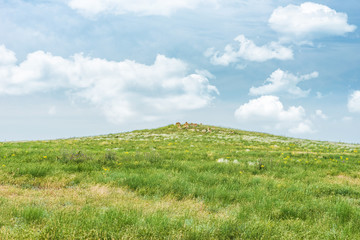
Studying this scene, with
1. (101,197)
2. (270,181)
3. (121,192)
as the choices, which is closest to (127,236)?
(101,197)

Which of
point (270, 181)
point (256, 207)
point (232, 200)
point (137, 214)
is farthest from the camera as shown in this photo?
point (270, 181)

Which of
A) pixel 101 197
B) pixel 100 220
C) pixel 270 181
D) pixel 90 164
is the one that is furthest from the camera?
pixel 90 164

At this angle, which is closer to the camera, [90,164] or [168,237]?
[168,237]

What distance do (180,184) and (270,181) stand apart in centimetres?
351

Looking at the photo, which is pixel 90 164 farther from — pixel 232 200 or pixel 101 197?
pixel 232 200

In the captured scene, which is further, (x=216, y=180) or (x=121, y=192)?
(x=216, y=180)

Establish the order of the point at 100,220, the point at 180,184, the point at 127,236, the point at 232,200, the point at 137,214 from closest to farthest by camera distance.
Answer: the point at 127,236 → the point at 100,220 → the point at 137,214 → the point at 232,200 → the point at 180,184

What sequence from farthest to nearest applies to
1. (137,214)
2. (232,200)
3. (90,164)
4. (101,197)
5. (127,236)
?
(90,164)
(232,200)
(101,197)
(137,214)
(127,236)

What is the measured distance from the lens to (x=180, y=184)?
838 cm

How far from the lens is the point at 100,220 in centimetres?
475

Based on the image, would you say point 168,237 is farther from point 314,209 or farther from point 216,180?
point 216,180

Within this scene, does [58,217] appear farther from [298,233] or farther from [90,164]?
[90,164]

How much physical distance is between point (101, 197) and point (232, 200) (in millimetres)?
3698

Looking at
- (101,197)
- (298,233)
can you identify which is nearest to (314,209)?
(298,233)
